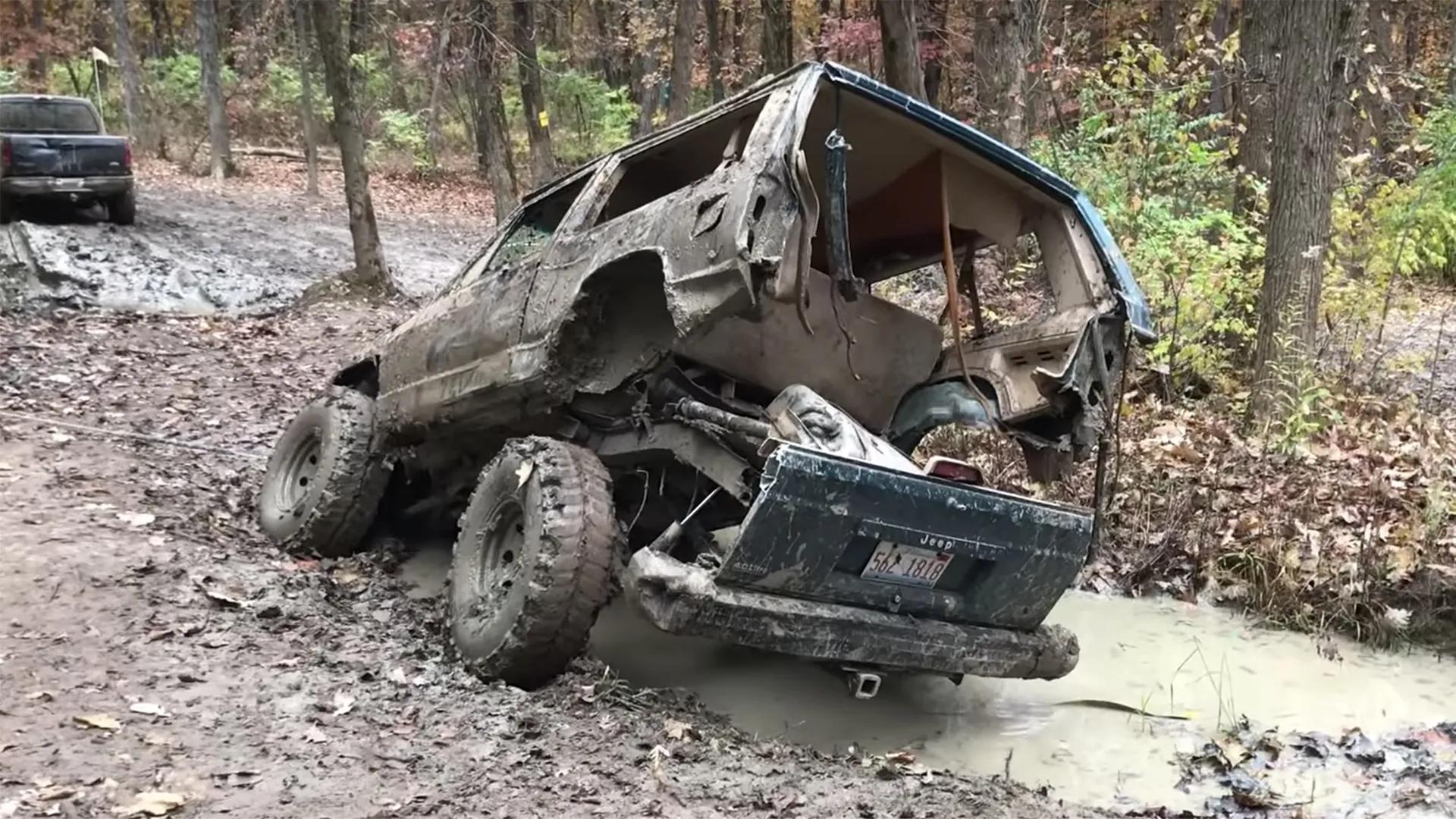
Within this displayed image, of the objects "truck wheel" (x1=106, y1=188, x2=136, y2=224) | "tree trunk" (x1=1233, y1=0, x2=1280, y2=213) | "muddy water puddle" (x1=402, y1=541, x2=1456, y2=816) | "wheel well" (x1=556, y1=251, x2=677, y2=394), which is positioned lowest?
"muddy water puddle" (x1=402, y1=541, x2=1456, y2=816)

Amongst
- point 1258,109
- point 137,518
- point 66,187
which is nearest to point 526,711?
point 137,518

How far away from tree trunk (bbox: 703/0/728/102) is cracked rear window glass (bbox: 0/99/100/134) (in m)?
15.5

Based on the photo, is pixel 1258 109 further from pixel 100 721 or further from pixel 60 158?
pixel 60 158

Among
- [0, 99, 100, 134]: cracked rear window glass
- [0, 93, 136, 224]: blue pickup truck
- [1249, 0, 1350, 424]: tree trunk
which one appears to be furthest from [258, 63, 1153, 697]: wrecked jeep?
[0, 99, 100, 134]: cracked rear window glass

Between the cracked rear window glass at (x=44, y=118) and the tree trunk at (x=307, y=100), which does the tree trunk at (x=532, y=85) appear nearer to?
the tree trunk at (x=307, y=100)

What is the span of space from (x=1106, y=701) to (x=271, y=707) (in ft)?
10.8

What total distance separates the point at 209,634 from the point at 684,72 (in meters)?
11.7

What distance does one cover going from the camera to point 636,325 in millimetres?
4820

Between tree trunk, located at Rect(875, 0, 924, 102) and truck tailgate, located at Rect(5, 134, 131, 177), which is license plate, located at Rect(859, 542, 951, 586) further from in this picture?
truck tailgate, located at Rect(5, 134, 131, 177)

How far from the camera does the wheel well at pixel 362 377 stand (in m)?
6.65

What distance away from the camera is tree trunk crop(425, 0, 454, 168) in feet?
60.0

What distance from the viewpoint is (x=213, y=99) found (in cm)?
2225

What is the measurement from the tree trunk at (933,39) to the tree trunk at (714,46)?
658 cm

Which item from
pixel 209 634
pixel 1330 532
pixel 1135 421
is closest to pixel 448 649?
pixel 209 634
